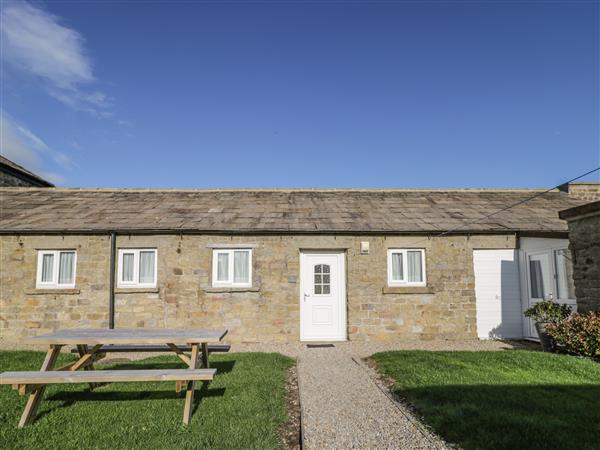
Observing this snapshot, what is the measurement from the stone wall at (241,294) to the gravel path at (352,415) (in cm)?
375

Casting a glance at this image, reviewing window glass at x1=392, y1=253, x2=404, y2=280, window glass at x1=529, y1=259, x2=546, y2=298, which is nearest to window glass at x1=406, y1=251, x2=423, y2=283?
window glass at x1=392, y1=253, x2=404, y2=280

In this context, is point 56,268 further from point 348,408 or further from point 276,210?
point 348,408

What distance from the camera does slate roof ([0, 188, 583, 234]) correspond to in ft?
40.3

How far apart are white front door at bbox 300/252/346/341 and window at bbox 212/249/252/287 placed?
160cm

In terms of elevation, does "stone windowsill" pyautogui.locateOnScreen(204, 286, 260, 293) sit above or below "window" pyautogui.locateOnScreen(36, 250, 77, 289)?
below

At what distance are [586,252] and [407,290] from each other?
14.7ft

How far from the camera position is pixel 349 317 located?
11.8m

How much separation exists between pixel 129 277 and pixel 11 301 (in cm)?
339

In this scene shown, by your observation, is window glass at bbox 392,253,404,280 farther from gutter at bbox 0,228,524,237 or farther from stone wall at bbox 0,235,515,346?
gutter at bbox 0,228,524,237

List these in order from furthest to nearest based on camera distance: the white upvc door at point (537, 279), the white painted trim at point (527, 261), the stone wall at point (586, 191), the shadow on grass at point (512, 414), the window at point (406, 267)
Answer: the stone wall at point (586, 191), the window at point (406, 267), the white upvc door at point (537, 279), the white painted trim at point (527, 261), the shadow on grass at point (512, 414)

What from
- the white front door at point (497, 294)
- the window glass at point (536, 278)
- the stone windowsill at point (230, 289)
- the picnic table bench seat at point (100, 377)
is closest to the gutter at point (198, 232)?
the window glass at point (536, 278)

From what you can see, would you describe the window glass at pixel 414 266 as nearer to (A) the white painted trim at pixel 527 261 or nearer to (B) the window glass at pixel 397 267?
(B) the window glass at pixel 397 267

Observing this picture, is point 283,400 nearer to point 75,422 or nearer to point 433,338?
point 75,422

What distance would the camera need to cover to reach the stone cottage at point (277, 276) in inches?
463
